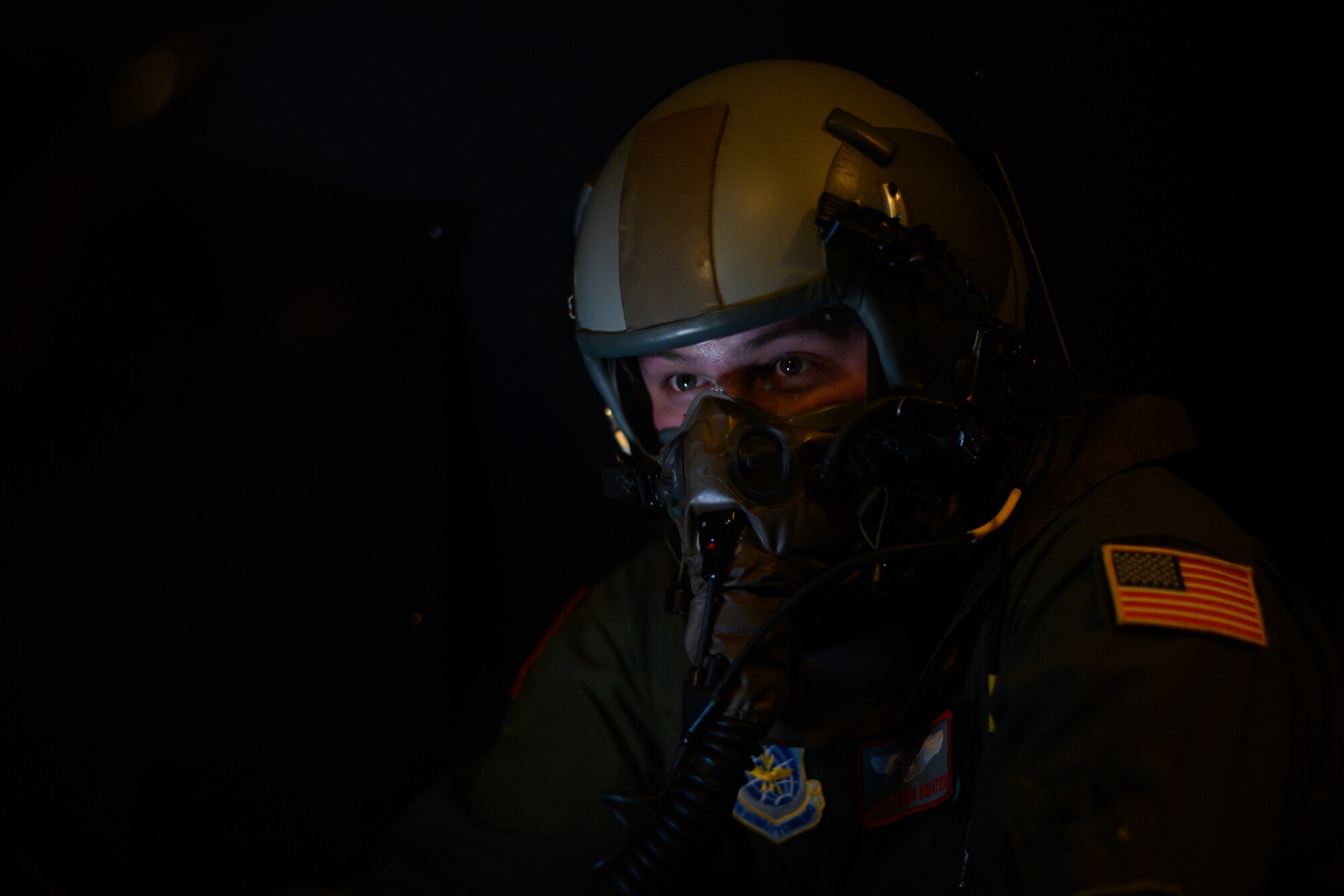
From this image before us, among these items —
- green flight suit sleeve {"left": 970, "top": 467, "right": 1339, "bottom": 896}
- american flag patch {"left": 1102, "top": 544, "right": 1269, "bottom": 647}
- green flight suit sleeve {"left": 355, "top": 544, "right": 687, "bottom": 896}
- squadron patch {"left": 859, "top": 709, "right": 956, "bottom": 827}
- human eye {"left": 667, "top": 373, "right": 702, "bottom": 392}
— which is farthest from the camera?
green flight suit sleeve {"left": 355, "top": 544, "right": 687, "bottom": 896}

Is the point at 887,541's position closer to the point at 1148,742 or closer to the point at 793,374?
the point at 793,374

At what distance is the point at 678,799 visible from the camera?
107 cm

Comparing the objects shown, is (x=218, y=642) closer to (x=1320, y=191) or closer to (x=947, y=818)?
(x=947, y=818)

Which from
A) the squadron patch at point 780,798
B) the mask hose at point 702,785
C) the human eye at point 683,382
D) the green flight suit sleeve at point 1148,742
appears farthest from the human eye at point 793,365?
the squadron patch at point 780,798

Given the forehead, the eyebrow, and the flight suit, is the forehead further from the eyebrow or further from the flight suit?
the flight suit

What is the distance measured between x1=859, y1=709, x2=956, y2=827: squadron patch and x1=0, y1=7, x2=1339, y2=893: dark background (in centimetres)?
75

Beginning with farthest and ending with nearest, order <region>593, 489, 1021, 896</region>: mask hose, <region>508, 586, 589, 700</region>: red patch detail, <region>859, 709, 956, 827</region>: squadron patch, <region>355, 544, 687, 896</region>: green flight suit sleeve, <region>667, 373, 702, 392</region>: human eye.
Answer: <region>508, 586, 589, 700</region>: red patch detail, <region>355, 544, 687, 896</region>: green flight suit sleeve, <region>667, 373, 702, 392</region>: human eye, <region>859, 709, 956, 827</region>: squadron patch, <region>593, 489, 1021, 896</region>: mask hose

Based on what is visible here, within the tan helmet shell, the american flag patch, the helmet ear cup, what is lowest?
the american flag patch

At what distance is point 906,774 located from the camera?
120 cm

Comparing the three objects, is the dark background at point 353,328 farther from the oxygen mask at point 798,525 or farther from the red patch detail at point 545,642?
the oxygen mask at point 798,525

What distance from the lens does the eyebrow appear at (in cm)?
118

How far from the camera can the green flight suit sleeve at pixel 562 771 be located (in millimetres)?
1419

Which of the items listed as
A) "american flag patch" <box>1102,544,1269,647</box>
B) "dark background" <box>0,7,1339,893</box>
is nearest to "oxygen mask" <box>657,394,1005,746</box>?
"american flag patch" <box>1102,544,1269,647</box>

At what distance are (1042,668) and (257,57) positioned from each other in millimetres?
1659
